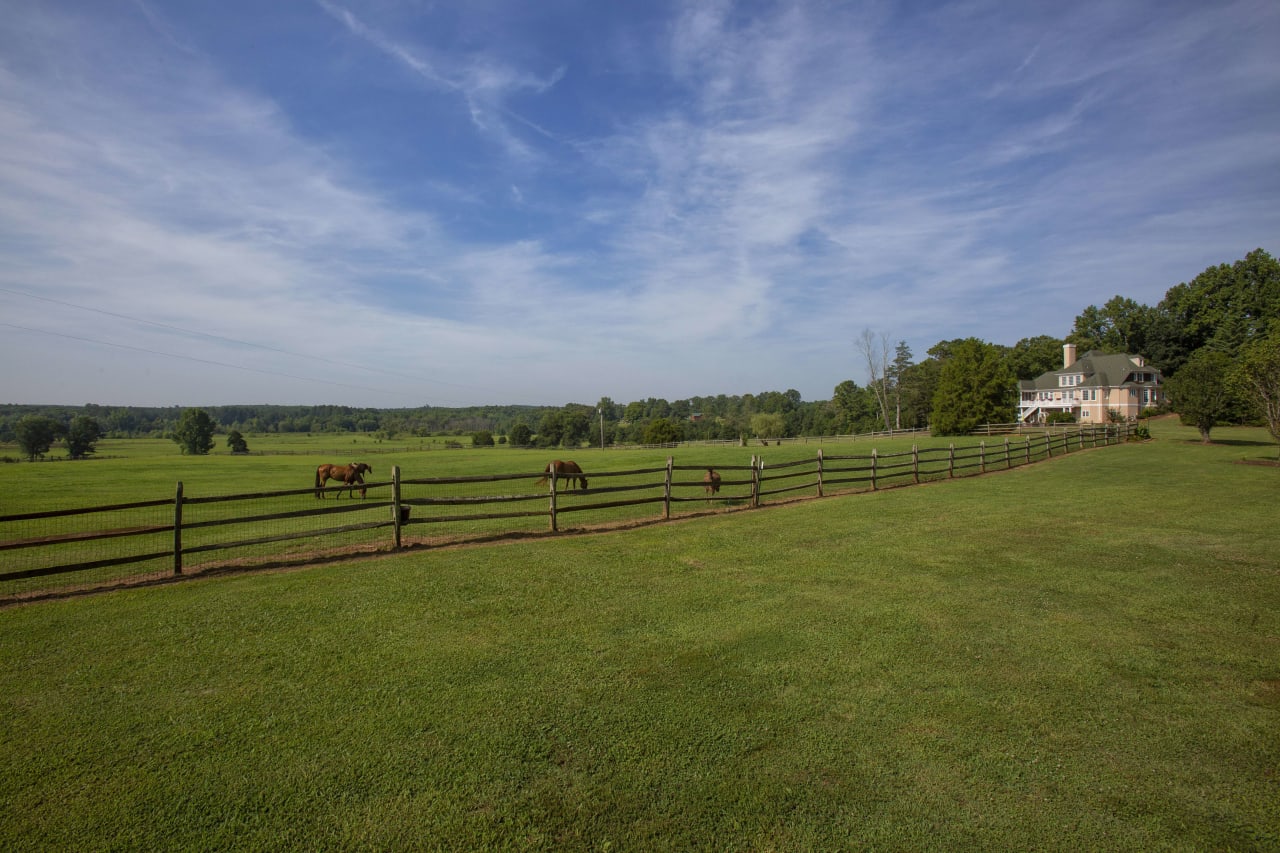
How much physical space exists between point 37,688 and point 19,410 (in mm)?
121937

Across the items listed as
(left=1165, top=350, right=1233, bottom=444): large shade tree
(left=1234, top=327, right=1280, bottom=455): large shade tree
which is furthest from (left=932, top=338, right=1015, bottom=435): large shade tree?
(left=1234, top=327, right=1280, bottom=455): large shade tree

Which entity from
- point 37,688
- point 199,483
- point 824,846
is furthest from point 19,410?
point 824,846

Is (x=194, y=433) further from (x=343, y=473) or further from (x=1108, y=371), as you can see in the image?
(x=1108, y=371)

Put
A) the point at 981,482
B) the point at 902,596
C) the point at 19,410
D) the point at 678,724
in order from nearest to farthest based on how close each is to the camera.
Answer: the point at 678,724 < the point at 902,596 < the point at 981,482 < the point at 19,410

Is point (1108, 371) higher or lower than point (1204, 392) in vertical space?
higher

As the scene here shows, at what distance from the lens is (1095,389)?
62094 millimetres

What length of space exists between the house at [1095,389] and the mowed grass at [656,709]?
65.6 m

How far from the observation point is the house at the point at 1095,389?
6128 cm

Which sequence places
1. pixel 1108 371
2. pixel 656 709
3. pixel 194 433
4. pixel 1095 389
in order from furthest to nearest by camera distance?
pixel 1108 371 → pixel 194 433 → pixel 1095 389 → pixel 656 709

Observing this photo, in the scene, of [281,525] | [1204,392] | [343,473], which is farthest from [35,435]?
[1204,392]

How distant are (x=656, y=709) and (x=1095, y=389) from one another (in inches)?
2956

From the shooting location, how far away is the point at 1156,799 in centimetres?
359

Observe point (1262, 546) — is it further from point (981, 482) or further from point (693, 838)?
point (693, 838)

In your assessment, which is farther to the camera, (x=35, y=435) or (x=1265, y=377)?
(x=35, y=435)
